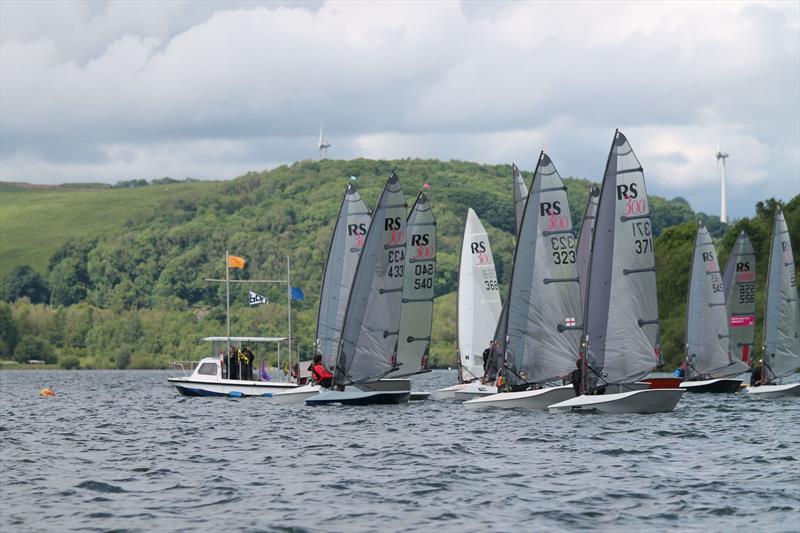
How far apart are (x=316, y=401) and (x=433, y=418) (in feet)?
19.7

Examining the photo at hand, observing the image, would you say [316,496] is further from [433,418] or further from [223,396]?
[223,396]

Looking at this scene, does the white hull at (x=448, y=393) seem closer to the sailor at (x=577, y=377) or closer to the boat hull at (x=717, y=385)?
the boat hull at (x=717, y=385)

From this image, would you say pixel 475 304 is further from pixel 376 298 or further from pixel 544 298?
pixel 544 298

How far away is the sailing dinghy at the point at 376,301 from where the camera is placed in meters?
51.9

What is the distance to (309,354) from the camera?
522 ft

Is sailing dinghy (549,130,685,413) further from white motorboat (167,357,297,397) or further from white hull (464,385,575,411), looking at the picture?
white motorboat (167,357,297,397)

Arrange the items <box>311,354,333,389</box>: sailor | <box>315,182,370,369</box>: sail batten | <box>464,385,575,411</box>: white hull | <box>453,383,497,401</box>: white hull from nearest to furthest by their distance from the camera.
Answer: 1. <box>464,385,575,411</box>: white hull
2. <box>311,354,333,389</box>: sailor
3. <box>453,383,497,401</box>: white hull
4. <box>315,182,370,369</box>: sail batten

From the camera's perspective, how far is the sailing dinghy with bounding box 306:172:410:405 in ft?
170

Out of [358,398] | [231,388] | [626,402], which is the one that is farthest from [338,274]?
[626,402]

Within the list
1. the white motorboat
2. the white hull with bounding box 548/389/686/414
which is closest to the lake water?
the white hull with bounding box 548/389/686/414

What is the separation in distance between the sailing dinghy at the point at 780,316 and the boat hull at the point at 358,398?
17990 mm

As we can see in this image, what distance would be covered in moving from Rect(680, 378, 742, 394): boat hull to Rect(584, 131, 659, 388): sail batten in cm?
2055

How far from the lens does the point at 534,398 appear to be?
4769cm

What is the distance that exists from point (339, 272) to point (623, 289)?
16076mm
